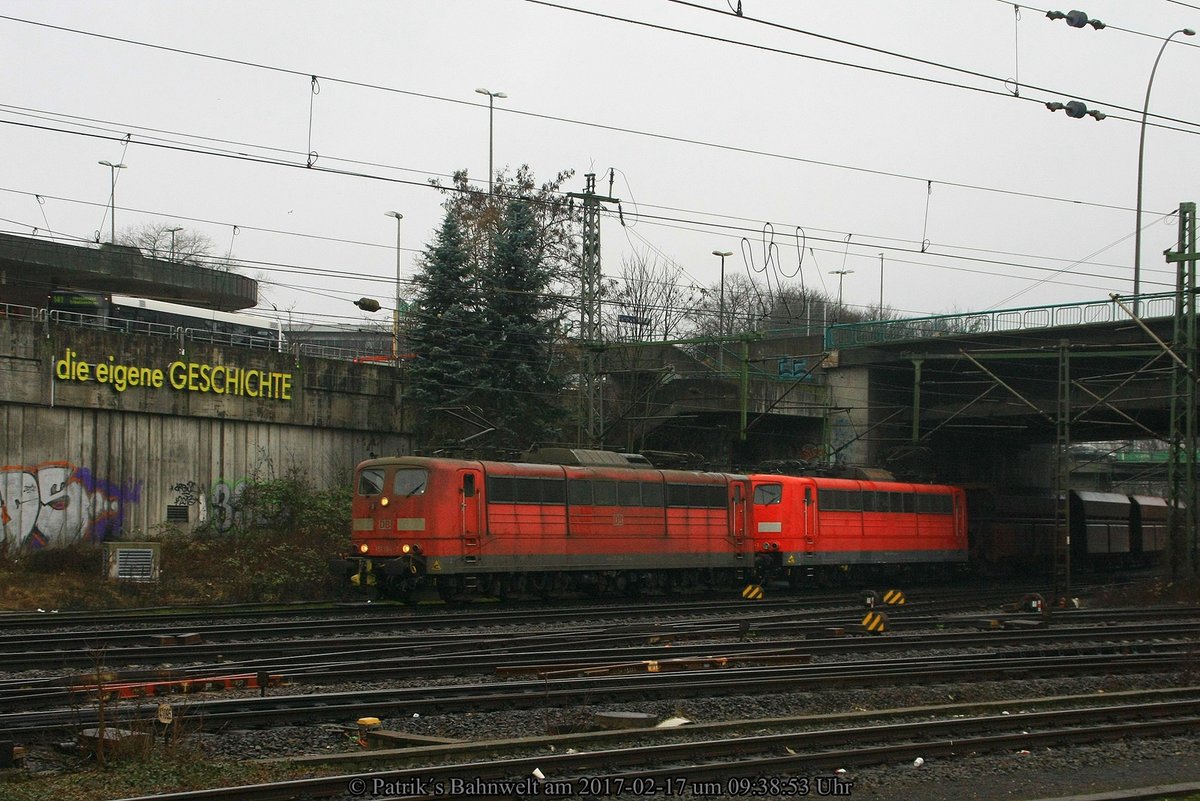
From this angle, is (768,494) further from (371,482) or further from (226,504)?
(226,504)

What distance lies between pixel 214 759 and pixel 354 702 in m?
2.35

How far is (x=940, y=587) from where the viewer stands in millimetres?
36719

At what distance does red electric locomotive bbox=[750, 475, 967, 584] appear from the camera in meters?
31.1

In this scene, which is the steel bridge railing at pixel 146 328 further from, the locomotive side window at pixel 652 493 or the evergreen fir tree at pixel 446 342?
the locomotive side window at pixel 652 493

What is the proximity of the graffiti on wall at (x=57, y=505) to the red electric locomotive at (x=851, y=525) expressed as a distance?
16.4 meters

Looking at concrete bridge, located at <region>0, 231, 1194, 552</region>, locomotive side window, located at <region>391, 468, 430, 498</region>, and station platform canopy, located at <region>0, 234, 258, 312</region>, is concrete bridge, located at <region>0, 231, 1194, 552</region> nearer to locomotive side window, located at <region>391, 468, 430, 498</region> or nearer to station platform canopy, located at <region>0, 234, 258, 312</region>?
station platform canopy, located at <region>0, 234, 258, 312</region>

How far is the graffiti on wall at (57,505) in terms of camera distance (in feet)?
86.8

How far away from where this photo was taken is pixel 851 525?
33750 millimetres

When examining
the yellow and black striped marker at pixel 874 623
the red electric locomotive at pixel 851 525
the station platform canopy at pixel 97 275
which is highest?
the station platform canopy at pixel 97 275

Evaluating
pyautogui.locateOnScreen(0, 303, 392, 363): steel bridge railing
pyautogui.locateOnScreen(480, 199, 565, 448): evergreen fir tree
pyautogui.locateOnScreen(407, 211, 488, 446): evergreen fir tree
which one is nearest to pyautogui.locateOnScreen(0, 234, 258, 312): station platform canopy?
pyautogui.locateOnScreen(0, 303, 392, 363): steel bridge railing

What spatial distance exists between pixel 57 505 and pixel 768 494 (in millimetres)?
17685

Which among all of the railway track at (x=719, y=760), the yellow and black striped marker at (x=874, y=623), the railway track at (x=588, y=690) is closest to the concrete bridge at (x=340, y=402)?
the yellow and black striped marker at (x=874, y=623)

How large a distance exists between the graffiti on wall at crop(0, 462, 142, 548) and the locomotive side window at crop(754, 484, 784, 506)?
16.1m

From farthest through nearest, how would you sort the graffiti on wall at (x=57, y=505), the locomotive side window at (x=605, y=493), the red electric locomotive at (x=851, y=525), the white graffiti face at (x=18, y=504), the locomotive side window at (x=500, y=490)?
the red electric locomotive at (x=851, y=525) < the locomotive side window at (x=605, y=493) < the graffiti on wall at (x=57, y=505) < the white graffiti face at (x=18, y=504) < the locomotive side window at (x=500, y=490)
